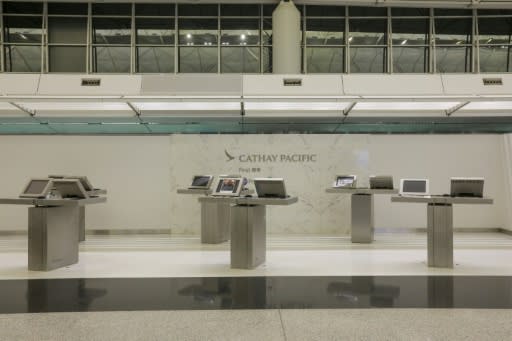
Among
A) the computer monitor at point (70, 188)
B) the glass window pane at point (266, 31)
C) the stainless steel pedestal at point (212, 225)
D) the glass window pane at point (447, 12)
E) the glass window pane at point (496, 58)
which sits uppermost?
the glass window pane at point (447, 12)

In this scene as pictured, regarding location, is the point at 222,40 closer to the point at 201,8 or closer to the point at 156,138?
the point at 201,8

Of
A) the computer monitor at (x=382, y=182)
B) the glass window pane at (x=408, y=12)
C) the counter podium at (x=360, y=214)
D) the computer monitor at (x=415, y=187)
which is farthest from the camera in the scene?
the glass window pane at (x=408, y=12)

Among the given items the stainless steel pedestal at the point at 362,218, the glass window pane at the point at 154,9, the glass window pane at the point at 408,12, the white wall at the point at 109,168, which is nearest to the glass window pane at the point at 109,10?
the glass window pane at the point at 154,9

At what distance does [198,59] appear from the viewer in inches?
648

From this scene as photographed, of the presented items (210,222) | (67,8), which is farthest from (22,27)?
(210,222)

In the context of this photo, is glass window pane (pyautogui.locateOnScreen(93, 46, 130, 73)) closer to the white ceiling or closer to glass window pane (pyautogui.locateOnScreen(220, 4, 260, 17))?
the white ceiling

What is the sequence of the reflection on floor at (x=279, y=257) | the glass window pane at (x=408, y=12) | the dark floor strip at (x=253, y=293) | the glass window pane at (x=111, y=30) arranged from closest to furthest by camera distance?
the dark floor strip at (x=253, y=293) → the reflection on floor at (x=279, y=257) → the glass window pane at (x=111, y=30) → the glass window pane at (x=408, y=12)

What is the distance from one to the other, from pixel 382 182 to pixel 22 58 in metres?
13.3

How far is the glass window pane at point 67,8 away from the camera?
52.4 feet

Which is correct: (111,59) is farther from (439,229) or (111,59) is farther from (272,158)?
(439,229)

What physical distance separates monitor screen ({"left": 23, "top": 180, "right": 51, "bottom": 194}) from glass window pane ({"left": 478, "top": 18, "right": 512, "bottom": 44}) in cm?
1531

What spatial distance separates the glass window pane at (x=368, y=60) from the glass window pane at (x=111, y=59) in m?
8.18

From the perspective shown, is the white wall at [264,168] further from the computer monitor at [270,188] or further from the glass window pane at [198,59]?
the glass window pane at [198,59]

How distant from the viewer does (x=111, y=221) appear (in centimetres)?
1105
